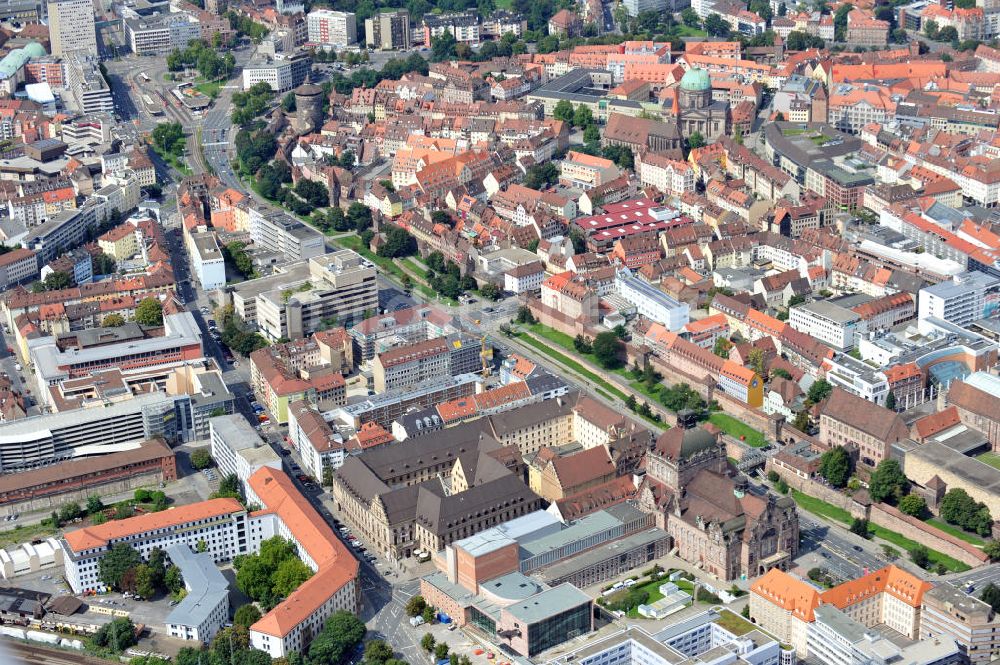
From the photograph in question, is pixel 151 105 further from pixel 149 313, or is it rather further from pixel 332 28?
pixel 149 313

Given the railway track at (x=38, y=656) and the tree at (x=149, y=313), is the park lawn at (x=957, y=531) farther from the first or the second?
the tree at (x=149, y=313)

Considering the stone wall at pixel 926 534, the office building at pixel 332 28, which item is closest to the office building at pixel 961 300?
the stone wall at pixel 926 534

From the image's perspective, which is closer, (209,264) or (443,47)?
(209,264)

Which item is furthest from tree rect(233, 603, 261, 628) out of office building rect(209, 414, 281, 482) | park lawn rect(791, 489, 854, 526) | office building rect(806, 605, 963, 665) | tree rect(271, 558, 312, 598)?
park lawn rect(791, 489, 854, 526)

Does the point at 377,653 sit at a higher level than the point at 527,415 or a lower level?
lower

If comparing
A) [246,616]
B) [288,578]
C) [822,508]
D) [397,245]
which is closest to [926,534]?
[822,508]

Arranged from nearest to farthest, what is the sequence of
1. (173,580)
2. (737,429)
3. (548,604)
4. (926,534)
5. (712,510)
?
1. (548,604)
2. (173,580)
3. (712,510)
4. (926,534)
5. (737,429)

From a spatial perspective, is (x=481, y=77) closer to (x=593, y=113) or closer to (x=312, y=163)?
(x=593, y=113)
